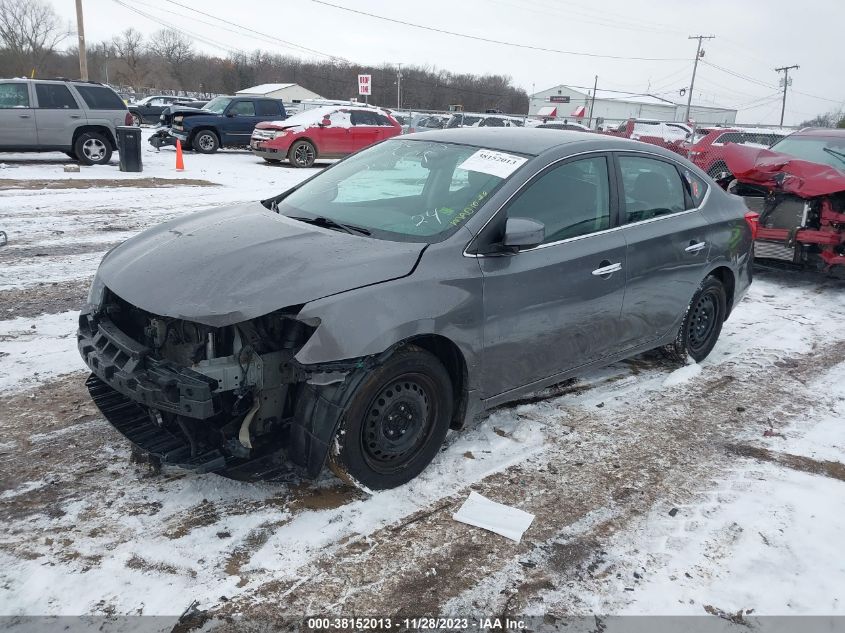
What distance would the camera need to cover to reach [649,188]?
4609 millimetres

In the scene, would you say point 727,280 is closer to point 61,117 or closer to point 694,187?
point 694,187

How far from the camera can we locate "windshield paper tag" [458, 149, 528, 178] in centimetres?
375

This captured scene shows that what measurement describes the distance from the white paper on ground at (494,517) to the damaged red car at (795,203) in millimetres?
6251

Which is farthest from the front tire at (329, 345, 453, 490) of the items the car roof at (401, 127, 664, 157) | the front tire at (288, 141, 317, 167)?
the front tire at (288, 141, 317, 167)

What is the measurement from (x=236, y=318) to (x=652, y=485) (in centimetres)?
240

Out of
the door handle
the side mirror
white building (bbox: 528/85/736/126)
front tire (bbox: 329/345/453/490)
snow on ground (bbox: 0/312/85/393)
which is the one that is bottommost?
snow on ground (bbox: 0/312/85/393)

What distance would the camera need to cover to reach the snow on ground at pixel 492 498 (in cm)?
265

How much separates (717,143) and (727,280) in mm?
15802

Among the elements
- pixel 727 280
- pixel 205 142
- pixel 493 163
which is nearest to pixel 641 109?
pixel 205 142

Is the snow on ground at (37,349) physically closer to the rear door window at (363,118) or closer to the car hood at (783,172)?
the car hood at (783,172)

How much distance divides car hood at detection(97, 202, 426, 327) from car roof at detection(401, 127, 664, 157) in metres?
1.11

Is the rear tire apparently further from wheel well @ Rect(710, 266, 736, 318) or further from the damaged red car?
wheel well @ Rect(710, 266, 736, 318)

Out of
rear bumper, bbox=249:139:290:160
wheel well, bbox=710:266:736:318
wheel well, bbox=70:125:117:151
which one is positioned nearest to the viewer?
wheel well, bbox=710:266:736:318

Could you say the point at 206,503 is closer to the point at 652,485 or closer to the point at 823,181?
the point at 652,485
